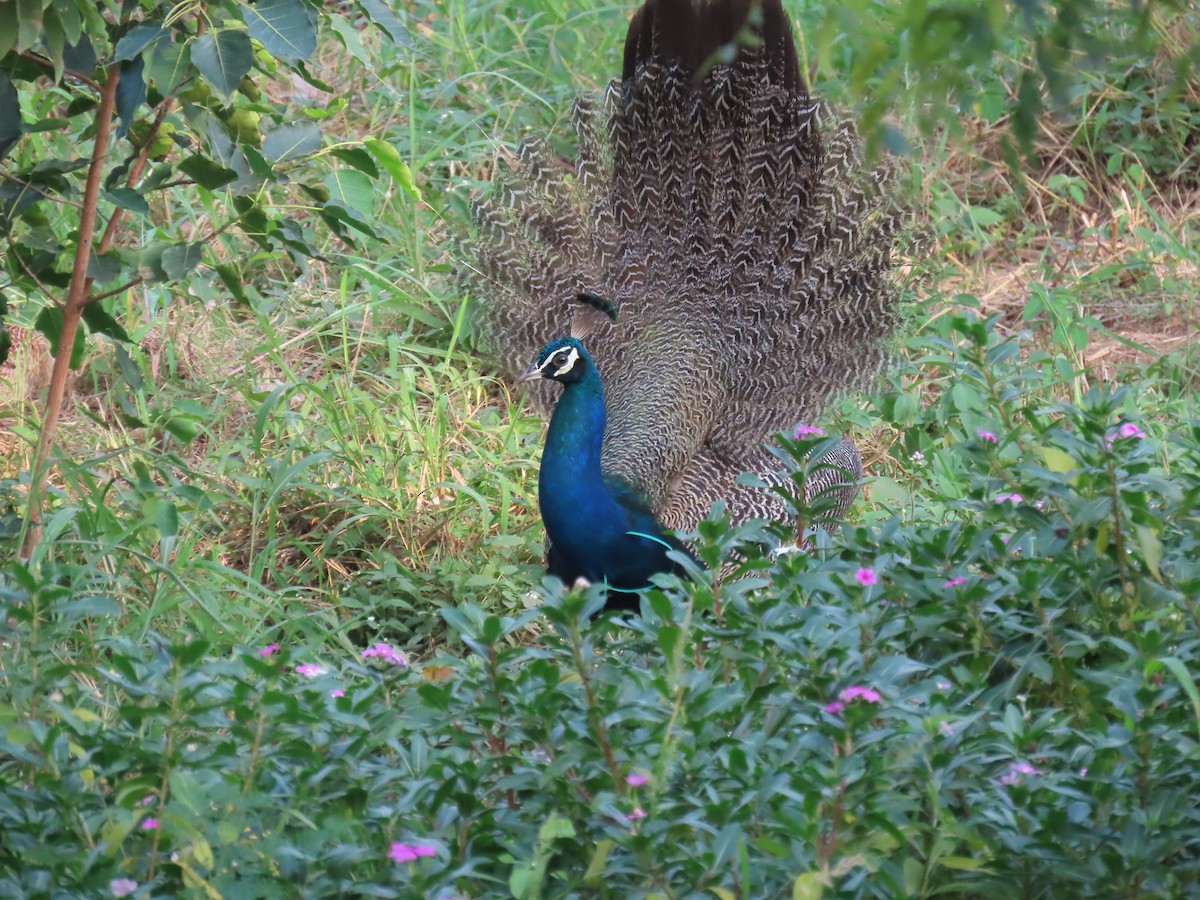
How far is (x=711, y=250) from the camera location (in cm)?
472

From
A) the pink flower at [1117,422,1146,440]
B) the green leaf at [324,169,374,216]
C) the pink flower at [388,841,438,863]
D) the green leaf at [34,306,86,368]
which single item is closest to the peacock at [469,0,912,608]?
the green leaf at [324,169,374,216]

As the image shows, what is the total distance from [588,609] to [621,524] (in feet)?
6.93

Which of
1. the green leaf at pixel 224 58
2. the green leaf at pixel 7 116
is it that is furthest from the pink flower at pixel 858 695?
the green leaf at pixel 7 116

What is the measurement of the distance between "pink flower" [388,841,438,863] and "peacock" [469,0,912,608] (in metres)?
2.77

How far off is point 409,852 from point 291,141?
1.72 m

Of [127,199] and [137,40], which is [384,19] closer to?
[137,40]

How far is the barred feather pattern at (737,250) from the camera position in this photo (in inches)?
182

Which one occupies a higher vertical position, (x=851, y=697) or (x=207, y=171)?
(x=207, y=171)

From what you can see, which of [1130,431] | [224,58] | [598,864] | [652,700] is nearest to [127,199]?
[224,58]

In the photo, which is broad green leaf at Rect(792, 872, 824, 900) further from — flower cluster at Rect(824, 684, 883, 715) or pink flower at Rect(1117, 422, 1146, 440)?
pink flower at Rect(1117, 422, 1146, 440)

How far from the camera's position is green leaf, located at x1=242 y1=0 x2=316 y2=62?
243 cm

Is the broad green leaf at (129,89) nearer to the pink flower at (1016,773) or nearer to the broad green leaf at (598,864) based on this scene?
the broad green leaf at (598,864)

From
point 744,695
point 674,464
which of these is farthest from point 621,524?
point 744,695

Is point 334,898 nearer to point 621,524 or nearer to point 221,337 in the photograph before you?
point 621,524
